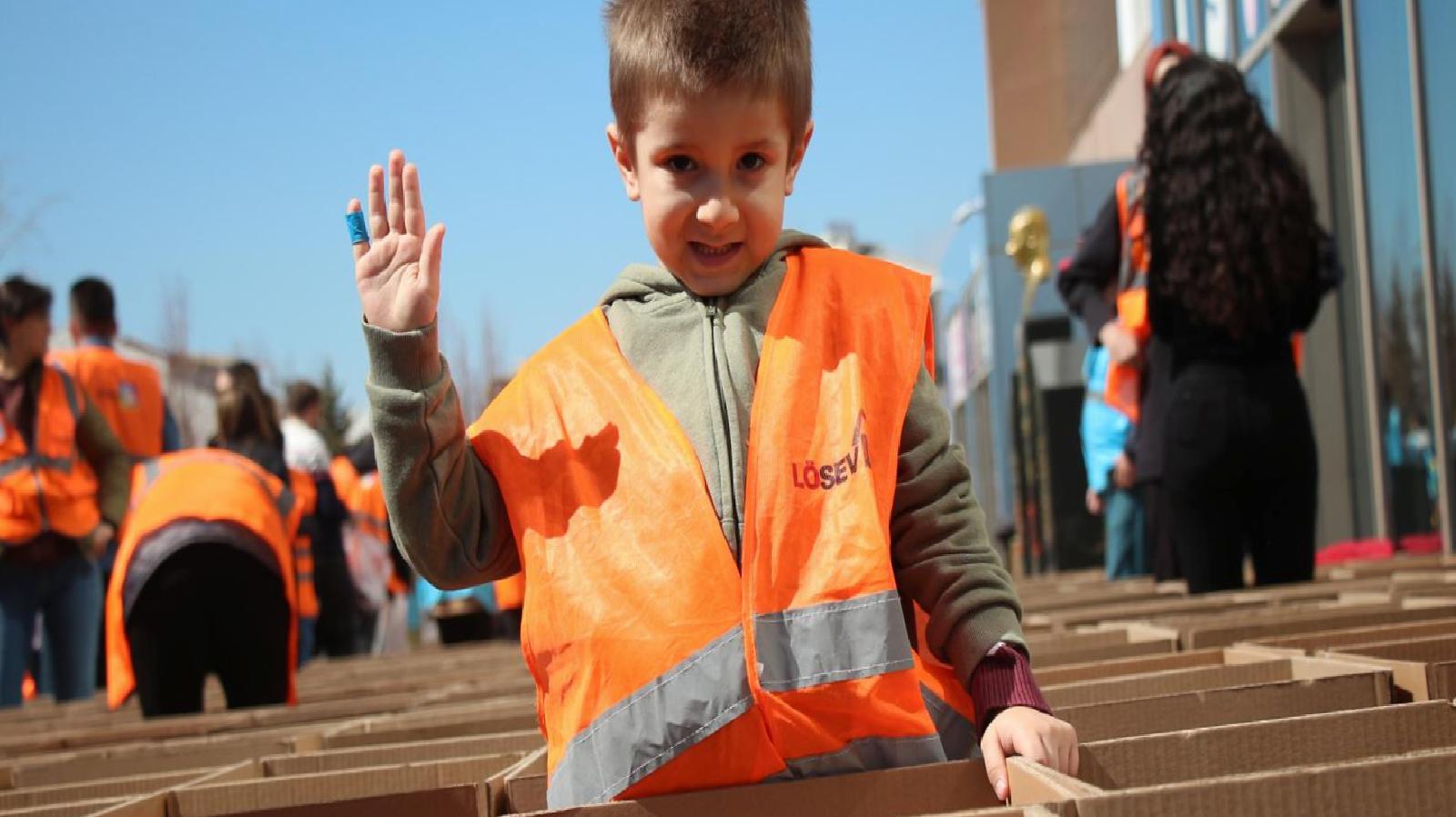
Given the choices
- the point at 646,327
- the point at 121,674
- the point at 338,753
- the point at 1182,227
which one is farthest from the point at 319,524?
the point at 646,327

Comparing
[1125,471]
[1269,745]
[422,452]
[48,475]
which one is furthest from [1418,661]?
[48,475]

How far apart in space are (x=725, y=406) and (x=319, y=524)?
1110 cm

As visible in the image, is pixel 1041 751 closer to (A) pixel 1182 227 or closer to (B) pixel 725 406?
(B) pixel 725 406

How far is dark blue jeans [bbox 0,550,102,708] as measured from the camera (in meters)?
7.89

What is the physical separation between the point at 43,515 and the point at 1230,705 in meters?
6.62

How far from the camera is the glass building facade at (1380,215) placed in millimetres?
8656

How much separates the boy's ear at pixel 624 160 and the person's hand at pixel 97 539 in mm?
6180

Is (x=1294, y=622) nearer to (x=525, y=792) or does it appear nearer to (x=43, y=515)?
(x=525, y=792)

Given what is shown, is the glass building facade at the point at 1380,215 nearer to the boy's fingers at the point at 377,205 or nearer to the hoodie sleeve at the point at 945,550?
the hoodie sleeve at the point at 945,550

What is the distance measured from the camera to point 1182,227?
17.1 feet

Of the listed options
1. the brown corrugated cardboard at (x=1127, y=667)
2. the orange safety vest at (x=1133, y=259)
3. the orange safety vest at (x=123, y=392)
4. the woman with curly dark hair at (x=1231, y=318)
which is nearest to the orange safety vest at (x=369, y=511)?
the orange safety vest at (x=123, y=392)

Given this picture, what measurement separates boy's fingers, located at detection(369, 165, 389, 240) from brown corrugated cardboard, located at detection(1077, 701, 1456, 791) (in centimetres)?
125

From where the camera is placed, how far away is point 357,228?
97.5 inches

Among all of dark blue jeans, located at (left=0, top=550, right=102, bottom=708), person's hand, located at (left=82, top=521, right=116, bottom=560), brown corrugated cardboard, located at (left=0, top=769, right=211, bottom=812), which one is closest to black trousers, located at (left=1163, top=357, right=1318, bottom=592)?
brown corrugated cardboard, located at (left=0, top=769, right=211, bottom=812)
